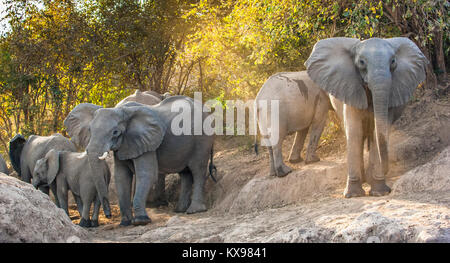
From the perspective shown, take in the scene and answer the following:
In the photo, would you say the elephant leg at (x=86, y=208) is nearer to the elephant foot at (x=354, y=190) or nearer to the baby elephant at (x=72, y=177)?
the baby elephant at (x=72, y=177)

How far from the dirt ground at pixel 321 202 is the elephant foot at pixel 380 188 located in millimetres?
139

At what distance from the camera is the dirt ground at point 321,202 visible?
6379mm

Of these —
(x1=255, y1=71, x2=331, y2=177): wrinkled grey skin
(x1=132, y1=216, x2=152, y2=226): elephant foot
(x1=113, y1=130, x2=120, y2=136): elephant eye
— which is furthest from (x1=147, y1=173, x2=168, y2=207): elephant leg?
(x1=255, y1=71, x2=331, y2=177): wrinkled grey skin

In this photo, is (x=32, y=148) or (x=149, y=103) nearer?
(x=149, y=103)

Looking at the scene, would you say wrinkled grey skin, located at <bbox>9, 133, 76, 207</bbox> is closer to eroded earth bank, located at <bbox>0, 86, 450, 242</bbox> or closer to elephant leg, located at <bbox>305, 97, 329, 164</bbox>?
eroded earth bank, located at <bbox>0, 86, 450, 242</bbox>

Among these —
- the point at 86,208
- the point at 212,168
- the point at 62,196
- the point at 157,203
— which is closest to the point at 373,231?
the point at 86,208

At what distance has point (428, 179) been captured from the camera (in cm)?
859

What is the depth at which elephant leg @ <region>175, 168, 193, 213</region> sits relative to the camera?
1163cm

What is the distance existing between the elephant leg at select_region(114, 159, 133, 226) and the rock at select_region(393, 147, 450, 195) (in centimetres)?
437

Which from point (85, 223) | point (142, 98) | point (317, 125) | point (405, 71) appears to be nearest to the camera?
point (405, 71)

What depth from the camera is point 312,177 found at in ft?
33.4

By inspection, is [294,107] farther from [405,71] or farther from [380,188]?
[380,188]

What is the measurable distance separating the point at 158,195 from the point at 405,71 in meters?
5.56
